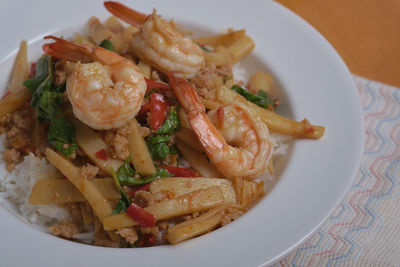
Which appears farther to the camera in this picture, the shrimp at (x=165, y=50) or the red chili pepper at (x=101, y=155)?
the shrimp at (x=165, y=50)

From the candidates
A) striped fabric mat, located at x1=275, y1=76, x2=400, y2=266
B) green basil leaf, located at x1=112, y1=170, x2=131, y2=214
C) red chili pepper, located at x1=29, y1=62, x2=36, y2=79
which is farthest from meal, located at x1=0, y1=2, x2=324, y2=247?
striped fabric mat, located at x1=275, y1=76, x2=400, y2=266

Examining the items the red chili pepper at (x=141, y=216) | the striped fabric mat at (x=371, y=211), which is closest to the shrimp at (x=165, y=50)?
the red chili pepper at (x=141, y=216)

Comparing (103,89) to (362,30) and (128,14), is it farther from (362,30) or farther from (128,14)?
(362,30)

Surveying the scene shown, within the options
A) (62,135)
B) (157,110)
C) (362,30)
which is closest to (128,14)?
(157,110)

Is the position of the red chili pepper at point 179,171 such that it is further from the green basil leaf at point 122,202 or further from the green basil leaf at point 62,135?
the green basil leaf at point 62,135

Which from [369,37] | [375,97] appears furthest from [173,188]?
[369,37]

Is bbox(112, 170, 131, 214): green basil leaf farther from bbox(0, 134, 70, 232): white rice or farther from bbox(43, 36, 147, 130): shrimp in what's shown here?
bbox(0, 134, 70, 232): white rice
